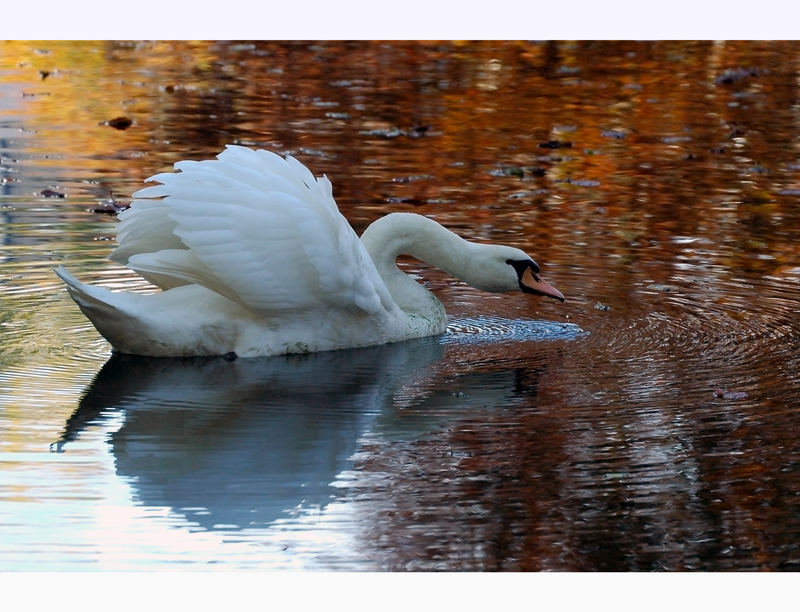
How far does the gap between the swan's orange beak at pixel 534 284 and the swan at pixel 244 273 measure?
68cm

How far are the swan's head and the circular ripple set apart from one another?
23cm

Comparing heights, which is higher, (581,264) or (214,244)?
(214,244)

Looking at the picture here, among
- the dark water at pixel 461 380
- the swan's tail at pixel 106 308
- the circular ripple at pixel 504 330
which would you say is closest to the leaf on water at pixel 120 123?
the dark water at pixel 461 380

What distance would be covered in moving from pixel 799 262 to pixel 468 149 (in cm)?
561

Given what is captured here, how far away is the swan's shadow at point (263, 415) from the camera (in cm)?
743

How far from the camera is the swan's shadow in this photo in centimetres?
743

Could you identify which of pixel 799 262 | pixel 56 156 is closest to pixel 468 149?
pixel 56 156

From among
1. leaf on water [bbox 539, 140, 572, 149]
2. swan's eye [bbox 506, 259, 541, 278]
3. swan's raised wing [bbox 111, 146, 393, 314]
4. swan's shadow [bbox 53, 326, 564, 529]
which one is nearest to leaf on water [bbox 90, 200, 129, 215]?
swan's raised wing [bbox 111, 146, 393, 314]

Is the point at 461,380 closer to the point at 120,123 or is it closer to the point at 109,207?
the point at 109,207

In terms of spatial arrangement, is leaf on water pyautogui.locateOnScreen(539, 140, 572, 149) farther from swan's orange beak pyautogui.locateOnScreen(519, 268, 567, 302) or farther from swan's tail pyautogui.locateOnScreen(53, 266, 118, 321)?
swan's tail pyautogui.locateOnScreen(53, 266, 118, 321)

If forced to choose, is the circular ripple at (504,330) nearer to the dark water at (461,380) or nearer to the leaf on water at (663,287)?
the dark water at (461,380)

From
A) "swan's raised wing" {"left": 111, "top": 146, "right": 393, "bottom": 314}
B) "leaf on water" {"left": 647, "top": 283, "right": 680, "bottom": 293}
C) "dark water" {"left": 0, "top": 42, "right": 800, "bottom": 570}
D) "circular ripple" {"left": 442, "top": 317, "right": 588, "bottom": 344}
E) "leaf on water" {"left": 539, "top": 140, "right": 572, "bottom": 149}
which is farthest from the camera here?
"leaf on water" {"left": 539, "top": 140, "right": 572, "bottom": 149}

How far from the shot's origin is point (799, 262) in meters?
12.4

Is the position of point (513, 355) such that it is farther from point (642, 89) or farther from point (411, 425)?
point (642, 89)
